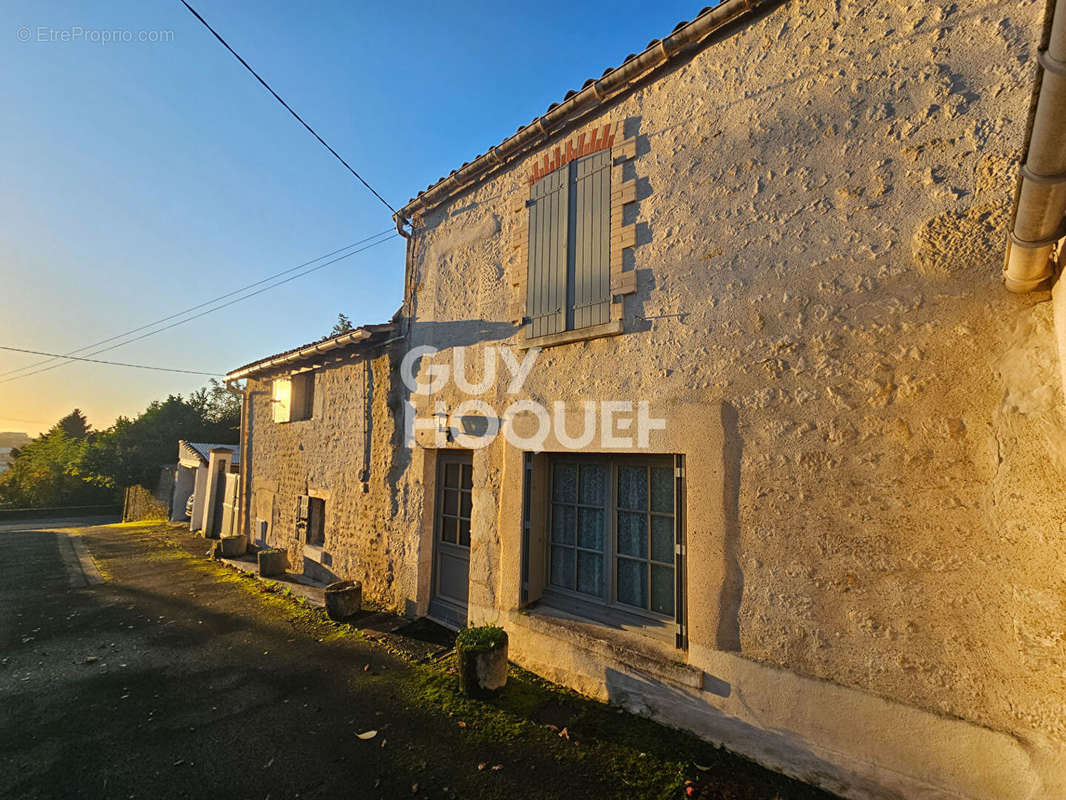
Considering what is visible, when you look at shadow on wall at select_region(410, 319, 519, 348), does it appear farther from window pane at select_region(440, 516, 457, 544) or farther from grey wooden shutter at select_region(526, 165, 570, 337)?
window pane at select_region(440, 516, 457, 544)

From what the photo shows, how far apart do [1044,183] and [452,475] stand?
17.3ft

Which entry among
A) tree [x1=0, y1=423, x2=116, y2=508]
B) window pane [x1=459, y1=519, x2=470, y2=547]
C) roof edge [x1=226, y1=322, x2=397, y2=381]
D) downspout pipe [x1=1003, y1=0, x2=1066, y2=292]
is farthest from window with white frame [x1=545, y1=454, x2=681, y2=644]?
tree [x1=0, y1=423, x2=116, y2=508]

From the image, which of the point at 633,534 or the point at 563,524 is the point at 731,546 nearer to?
the point at 633,534

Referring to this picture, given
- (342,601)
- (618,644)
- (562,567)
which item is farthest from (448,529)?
(618,644)

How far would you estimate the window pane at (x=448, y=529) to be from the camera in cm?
558

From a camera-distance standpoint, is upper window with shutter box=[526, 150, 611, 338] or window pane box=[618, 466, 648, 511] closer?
window pane box=[618, 466, 648, 511]

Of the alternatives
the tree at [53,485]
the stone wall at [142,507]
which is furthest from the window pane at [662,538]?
the tree at [53,485]

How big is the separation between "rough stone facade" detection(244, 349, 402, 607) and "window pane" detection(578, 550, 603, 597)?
288 centimetres

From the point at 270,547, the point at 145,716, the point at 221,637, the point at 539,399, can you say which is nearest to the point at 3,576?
the point at 270,547

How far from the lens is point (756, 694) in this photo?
9.85 feet

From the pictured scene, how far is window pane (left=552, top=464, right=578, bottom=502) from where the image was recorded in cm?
443

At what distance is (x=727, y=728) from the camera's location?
3.10 m

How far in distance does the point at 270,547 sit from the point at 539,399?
7.19 metres

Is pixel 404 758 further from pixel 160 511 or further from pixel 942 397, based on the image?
pixel 160 511
